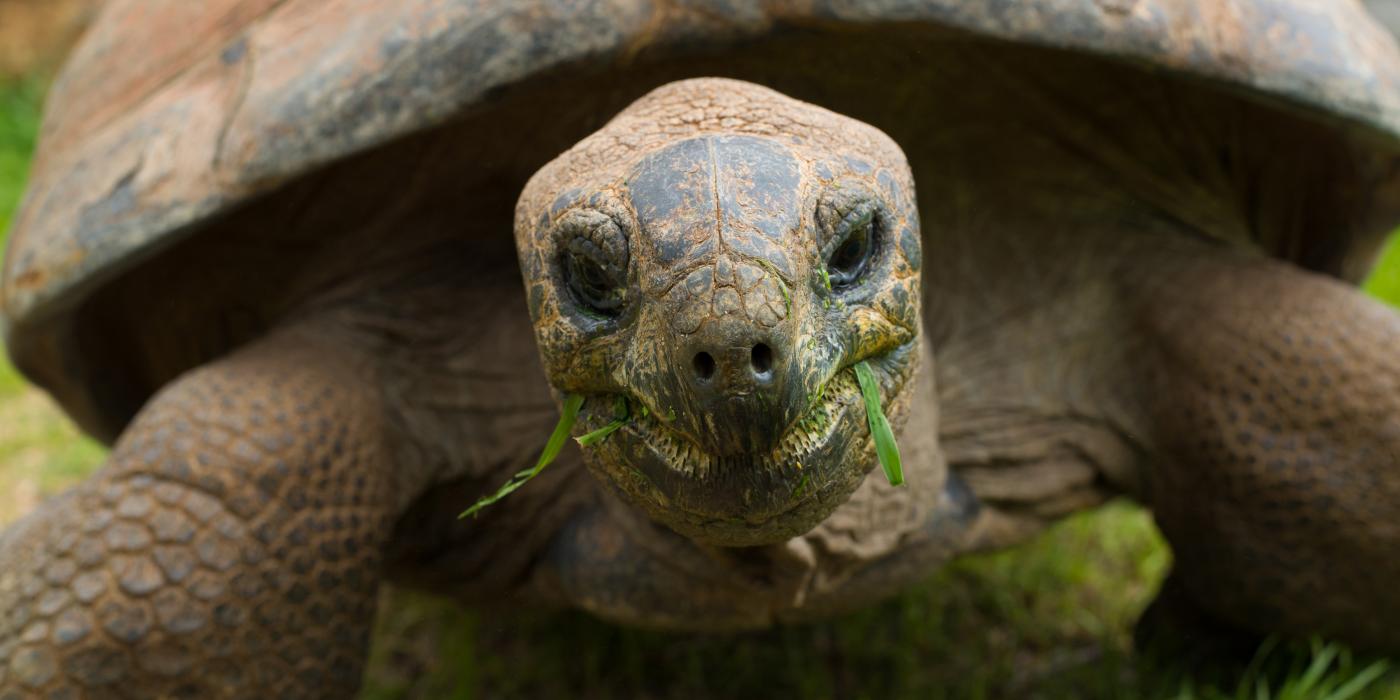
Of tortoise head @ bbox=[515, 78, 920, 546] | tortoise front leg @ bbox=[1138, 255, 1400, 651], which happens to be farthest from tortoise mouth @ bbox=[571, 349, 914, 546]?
tortoise front leg @ bbox=[1138, 255, 1400, 651]

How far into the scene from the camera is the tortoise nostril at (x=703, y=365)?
4.49ft

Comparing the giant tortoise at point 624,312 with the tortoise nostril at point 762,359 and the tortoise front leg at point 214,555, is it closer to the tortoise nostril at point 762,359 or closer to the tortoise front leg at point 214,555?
the tortoise front leg at point 214,555

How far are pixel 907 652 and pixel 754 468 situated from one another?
1661mm

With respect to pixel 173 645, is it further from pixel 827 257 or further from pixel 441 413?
pixel 827 257

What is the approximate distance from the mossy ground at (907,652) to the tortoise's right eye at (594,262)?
1.44 m

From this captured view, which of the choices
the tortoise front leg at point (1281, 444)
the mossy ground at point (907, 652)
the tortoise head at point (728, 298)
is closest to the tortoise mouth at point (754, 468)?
the tortoise head at point (728, 298)

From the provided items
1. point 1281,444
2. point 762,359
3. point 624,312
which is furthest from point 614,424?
point 1281,444

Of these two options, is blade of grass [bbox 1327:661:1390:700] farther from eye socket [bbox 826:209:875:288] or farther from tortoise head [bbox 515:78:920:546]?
eye socket [bbox 826:209:875:288]

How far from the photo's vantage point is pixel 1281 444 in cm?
238

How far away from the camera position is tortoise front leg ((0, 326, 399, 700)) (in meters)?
2.08

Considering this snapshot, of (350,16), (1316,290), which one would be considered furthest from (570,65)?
(1316,290)

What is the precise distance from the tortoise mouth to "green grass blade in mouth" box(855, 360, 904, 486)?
0.03 ft

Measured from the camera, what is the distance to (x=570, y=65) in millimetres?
2047

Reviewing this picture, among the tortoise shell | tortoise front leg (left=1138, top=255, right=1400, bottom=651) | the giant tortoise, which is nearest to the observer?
the giant tortoise
